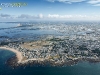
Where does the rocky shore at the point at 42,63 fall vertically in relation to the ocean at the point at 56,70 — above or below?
above

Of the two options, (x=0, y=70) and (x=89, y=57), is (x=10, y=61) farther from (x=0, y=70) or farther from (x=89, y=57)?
(x=89, y=57)

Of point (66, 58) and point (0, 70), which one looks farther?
point (66, 58)

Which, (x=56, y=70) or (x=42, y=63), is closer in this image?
(x=56, y=70)

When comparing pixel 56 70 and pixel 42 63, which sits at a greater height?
pixel 42 63

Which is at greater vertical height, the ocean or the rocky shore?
the rocky shore

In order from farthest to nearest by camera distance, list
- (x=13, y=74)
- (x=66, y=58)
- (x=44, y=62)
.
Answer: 1. (x=66, y=58)
2. (x=44, y=62)
3. (x=13, y=74)

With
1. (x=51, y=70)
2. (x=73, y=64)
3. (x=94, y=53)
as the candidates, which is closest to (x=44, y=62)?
(x=51, y=70)

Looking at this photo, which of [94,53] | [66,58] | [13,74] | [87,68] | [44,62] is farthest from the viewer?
[94,53]

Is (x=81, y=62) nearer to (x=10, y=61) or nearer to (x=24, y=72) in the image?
(x=24, y=72)

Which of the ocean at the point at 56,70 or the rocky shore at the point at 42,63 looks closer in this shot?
the ocean at the point at 56,70

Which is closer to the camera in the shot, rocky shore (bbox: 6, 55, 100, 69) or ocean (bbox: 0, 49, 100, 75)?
ocean (bbox: 0, 49, 100, 75)

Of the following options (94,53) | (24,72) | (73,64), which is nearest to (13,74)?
(24,72)
